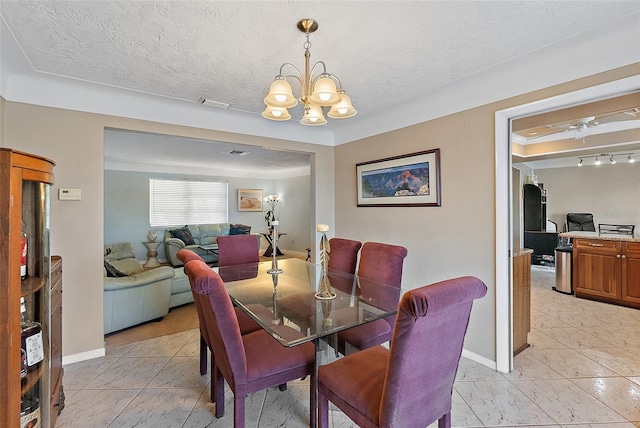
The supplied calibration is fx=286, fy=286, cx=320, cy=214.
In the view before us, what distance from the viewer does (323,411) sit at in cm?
148

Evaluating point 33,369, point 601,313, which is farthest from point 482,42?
point 601,313

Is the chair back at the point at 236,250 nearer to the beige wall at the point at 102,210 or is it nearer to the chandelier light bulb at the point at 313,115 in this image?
the beige wall at the point at 102,210

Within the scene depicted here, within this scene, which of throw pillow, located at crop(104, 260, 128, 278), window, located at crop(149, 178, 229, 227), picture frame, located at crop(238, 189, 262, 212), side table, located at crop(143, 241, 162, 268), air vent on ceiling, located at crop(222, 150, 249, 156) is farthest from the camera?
picture frame, located at crop(238, 189, 262, 212)

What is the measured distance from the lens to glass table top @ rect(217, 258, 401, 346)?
5.25 ft

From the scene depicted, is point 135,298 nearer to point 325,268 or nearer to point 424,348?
point 325,268

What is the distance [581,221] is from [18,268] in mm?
8165

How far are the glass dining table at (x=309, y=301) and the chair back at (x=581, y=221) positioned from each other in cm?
608

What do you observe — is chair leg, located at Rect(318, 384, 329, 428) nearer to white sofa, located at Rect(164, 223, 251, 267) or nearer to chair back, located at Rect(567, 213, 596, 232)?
white sofa, located at Rect(164, 223, 251, 267)

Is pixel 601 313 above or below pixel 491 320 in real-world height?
below

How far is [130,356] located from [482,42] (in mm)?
3763

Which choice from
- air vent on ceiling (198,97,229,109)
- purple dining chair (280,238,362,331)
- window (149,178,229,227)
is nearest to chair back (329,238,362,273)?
purple dining chair (280,238,362,331)

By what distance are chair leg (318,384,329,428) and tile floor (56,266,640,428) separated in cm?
39

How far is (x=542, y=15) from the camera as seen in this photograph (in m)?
1.62

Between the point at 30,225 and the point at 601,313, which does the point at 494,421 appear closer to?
the point at 30,225
